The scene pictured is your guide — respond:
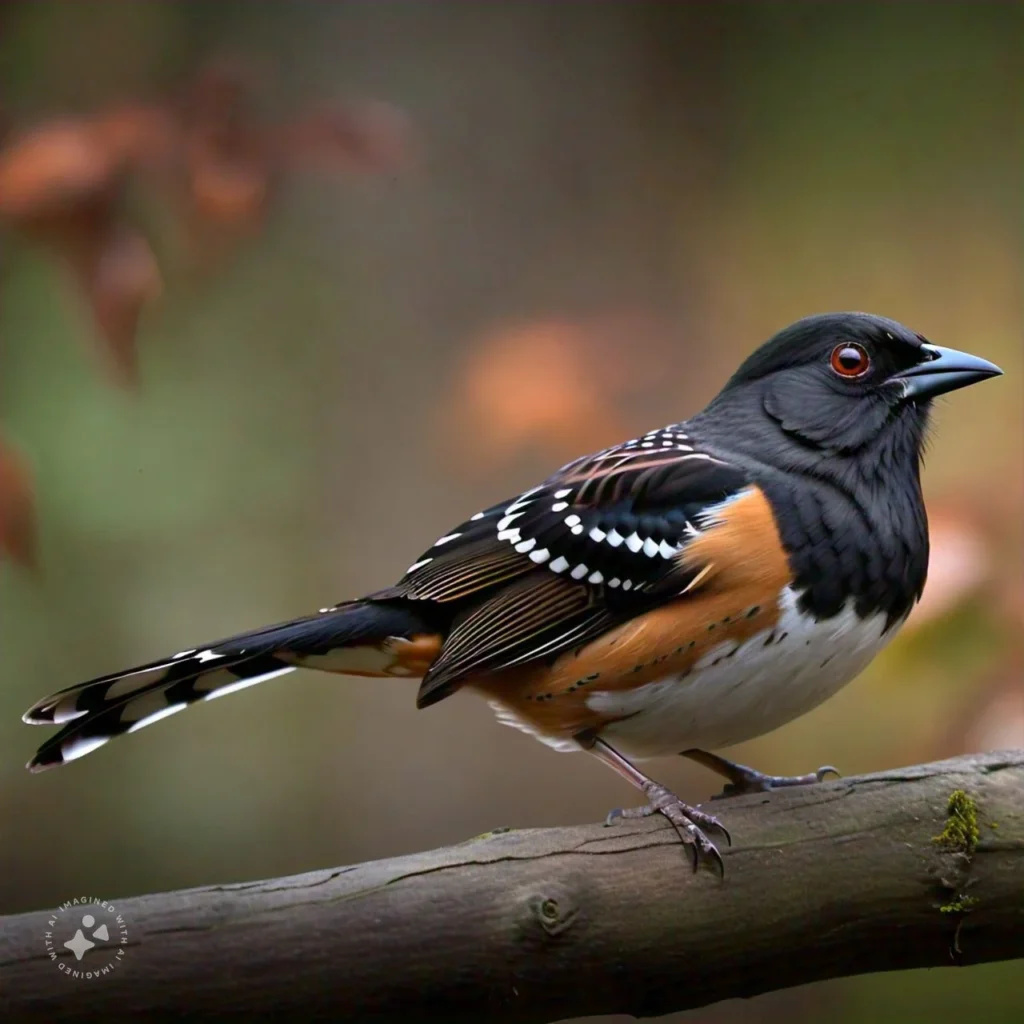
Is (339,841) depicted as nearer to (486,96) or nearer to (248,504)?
(248,504)

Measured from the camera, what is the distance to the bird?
5.10 feet

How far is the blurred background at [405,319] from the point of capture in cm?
227

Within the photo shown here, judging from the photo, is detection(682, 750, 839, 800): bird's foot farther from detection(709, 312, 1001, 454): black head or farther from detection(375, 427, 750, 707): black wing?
detection(709, 312, 1001, 454): black head

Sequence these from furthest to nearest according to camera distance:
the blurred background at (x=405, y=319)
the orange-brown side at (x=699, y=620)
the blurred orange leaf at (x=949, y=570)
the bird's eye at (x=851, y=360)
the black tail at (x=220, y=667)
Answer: the blurred background at (x=405, y=319)
the blurred orange leaf at (x=949, y=570)
the bird's eye at (x=851, y=360)
the black tail at (x=220, y=667)
the orange-brown side at (x=699, y=620)

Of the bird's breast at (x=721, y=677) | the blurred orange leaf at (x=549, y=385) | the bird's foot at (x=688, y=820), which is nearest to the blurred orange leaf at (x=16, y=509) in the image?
the blurred orange leaf at (x=549, y=385)

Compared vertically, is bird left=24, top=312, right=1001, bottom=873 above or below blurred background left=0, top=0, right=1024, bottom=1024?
below

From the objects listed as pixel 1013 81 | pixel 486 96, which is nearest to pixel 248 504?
pixel 486 96

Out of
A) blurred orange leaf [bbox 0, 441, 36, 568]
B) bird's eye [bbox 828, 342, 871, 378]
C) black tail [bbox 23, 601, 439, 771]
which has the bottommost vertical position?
black tail [bbox 23, 601, 439, 771]

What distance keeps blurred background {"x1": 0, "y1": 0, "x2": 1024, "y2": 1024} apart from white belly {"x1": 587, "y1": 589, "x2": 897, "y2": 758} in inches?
25.4

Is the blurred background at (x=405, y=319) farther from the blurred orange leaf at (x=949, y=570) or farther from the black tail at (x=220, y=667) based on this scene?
the black tail at (x=220, y=667)

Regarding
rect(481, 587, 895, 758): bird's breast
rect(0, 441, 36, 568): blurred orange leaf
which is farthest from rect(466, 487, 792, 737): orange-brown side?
rect(0, 441, 36, 568): blurred orange leaf

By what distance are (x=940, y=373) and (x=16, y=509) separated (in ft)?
5.02

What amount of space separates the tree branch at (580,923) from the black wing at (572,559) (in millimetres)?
A: 304

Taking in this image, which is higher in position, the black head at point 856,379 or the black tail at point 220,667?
the black head at point 856,379
